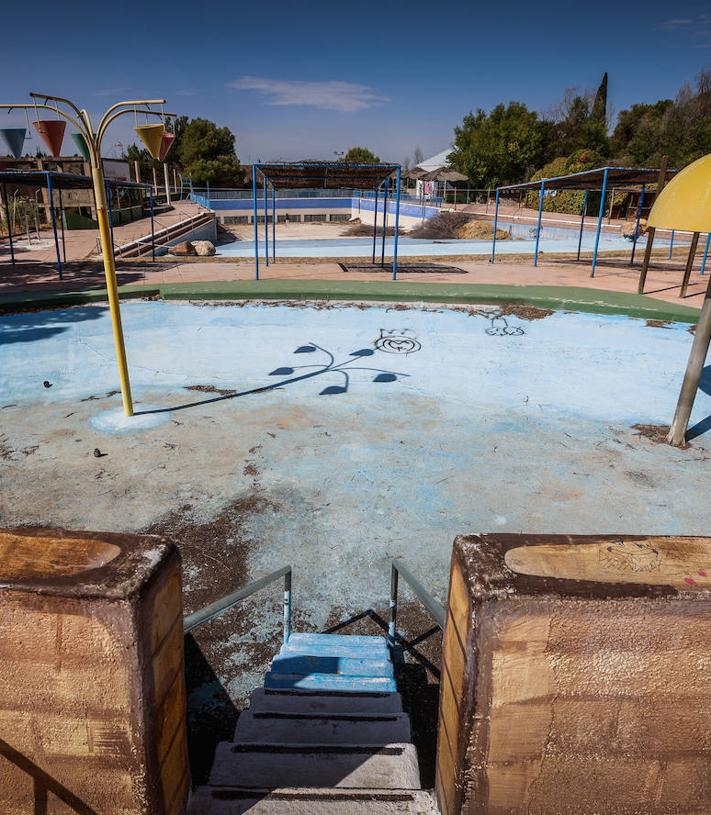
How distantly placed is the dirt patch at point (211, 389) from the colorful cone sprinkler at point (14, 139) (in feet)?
13.0

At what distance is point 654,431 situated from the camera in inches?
327

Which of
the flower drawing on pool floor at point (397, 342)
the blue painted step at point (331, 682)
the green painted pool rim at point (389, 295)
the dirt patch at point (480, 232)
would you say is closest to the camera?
the blue painted step at point (331, 682)

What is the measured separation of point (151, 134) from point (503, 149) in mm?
57463

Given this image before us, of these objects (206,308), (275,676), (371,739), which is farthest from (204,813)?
(206,308)

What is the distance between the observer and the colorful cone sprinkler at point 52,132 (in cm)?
636

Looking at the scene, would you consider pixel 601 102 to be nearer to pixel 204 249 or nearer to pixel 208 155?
pixel 208 155

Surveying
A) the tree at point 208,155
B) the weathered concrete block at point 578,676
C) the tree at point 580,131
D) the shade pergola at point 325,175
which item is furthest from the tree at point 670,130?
the weathered concrete block at point 578,676

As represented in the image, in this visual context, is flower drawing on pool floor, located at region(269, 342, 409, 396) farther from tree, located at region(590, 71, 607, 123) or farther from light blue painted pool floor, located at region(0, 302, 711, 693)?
tree, located at region(590, 71, 607, 123)

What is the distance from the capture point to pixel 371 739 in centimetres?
290

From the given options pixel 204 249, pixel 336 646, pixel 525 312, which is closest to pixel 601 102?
pixel 204 249

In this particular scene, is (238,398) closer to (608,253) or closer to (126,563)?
(126,563)

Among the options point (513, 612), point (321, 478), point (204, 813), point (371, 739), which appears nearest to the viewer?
point (513, 612)

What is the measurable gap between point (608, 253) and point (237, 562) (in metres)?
22.9

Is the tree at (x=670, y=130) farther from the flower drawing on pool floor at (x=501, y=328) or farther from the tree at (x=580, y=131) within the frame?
the flower drawing on pool floor at (x=501, y=328)
